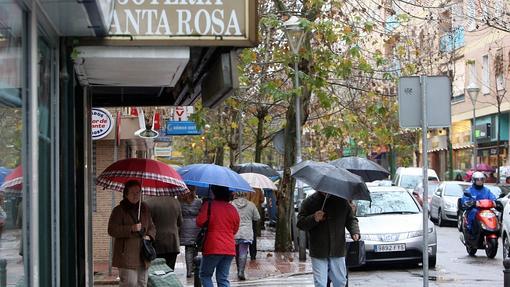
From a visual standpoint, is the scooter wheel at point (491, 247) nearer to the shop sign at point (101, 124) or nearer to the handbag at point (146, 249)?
the shop sign at point (101, 124)

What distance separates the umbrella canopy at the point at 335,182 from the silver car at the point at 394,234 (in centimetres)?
448

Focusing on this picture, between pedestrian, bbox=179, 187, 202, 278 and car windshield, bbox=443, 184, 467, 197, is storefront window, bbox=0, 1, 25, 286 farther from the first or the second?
car windshield, bbox=443, 184, 467, 197

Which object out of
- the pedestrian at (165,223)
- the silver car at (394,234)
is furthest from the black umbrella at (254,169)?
the pedestrian at (165,223)

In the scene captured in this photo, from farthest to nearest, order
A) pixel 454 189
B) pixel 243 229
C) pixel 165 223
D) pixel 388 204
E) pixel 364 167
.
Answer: pixel 454 189 < pixel 388 204 < pixel 243 229 < pixel 364 167 < pixel 165 223

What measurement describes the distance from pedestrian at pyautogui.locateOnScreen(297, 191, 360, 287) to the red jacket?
0.91 meters

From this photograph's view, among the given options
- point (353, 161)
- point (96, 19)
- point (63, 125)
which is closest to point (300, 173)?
point (353, 161)

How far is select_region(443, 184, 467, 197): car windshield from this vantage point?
2934 cm

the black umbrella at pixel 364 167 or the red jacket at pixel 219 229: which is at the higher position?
the black umbrella at pixel 364 167

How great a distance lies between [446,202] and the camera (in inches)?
1133

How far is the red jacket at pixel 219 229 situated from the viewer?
10406mm

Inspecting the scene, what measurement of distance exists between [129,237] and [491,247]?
10.6 metres

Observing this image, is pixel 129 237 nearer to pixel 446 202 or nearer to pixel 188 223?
pixel 188 223

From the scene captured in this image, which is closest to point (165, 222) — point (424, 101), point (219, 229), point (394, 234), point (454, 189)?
point (219, 229)

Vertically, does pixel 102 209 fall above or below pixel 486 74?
below
